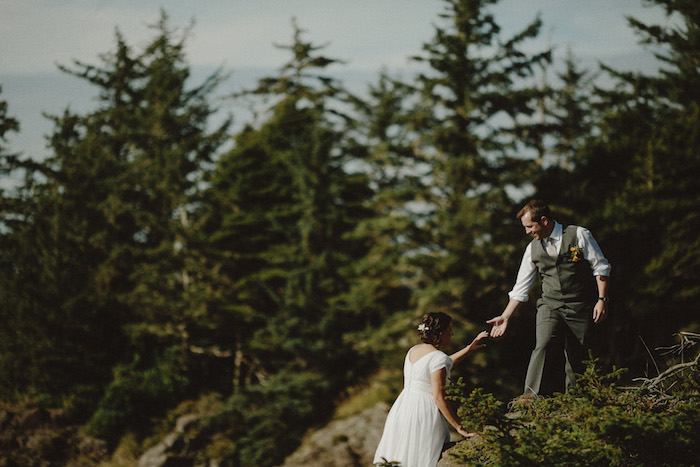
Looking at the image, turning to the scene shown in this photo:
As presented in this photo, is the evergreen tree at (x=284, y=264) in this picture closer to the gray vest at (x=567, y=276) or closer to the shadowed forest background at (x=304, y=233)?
the shadowed forest background at (x=304, y=233)

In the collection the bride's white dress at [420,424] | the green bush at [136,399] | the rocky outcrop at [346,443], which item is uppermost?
the bride's white dress at [420,424]

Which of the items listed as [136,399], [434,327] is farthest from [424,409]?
[136,399]

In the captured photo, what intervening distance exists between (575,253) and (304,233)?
18.4 meters

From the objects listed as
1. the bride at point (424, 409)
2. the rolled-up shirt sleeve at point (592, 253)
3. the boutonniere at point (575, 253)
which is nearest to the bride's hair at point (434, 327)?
the bride at point (424, 409)

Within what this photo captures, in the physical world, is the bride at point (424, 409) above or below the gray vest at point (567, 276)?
below

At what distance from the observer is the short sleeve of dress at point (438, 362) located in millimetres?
4832

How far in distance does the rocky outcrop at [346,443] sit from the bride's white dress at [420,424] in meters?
13.4

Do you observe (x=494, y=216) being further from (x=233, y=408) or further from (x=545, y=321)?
(x=545, y=321)

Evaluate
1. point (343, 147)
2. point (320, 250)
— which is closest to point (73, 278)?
point (320, 250)

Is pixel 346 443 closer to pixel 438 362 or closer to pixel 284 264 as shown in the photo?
pixel 284 264

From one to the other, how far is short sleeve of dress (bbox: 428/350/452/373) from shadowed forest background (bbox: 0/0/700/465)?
476 inches

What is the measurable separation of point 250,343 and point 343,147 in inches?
385

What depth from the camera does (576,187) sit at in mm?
19000

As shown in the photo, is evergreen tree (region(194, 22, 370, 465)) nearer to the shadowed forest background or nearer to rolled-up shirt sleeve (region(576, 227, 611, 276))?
the shadowed forest background
